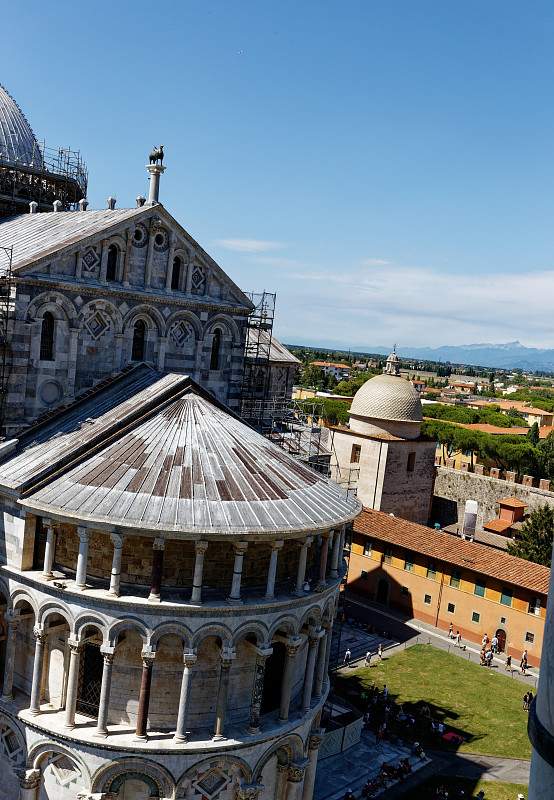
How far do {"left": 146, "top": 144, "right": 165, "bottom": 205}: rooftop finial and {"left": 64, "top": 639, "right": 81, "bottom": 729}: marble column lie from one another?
1369 cm

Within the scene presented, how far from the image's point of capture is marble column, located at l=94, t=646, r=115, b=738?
18.0 m

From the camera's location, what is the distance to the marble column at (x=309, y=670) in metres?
21.2

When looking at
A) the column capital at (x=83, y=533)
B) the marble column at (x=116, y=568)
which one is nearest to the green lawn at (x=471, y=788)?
the marble column at (x=116, y=568)

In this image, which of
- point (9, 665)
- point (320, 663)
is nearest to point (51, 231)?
point (9, 665)

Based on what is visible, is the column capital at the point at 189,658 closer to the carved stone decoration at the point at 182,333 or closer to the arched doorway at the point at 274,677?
the arched doorway at the point at 274,677

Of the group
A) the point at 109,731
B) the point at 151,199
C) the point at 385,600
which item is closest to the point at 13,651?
the point at 109,731

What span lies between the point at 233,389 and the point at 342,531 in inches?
274

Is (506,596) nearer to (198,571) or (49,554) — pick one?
(198,571)

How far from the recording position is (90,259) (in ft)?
73.0

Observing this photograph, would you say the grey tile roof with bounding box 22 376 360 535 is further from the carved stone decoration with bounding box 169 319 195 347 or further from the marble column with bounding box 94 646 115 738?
the marble column with bounding box 94 646 115 738

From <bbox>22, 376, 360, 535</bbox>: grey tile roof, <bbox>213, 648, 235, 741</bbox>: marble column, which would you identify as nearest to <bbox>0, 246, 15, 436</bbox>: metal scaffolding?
<bbox>22, 376, 360, 535</bbox>: grey tile roof

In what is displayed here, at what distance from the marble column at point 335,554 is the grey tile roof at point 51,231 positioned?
11712 millimetres

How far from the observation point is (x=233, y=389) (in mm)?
26703

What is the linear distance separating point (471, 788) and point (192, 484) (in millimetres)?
15670
